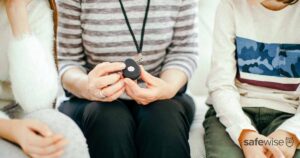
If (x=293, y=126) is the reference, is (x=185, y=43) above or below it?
above

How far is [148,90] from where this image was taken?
3.47 feet

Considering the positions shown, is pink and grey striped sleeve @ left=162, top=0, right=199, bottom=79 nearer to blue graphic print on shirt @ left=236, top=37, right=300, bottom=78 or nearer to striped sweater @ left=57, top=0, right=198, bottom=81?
striped sweater @ left=57, top=0, right=198, bottom=81

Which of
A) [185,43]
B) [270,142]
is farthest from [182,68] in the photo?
[270,142]

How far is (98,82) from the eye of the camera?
1.04 m

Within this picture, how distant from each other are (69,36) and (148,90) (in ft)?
0.92

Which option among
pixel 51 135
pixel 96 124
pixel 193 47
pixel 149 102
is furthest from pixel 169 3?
pixel 51 135

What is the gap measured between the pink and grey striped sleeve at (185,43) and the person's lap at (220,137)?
14 centimetres

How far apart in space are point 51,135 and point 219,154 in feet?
1.27

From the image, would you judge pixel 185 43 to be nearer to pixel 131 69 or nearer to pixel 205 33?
pixel 131 69

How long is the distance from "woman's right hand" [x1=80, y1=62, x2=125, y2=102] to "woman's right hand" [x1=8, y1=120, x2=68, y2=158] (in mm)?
206

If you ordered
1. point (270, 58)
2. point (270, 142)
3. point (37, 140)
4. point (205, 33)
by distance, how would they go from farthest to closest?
point (205, 33), point (270, 58), point (270, 142), point (37, 140)

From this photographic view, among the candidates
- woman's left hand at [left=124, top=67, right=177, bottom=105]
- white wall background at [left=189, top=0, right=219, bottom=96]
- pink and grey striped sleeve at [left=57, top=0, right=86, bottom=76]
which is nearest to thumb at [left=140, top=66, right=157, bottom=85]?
woman's left hand at [left=124, top=67, right=177, bottom=105]

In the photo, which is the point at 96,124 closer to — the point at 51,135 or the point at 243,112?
the point at 51,135

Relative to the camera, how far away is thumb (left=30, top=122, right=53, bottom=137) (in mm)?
849
